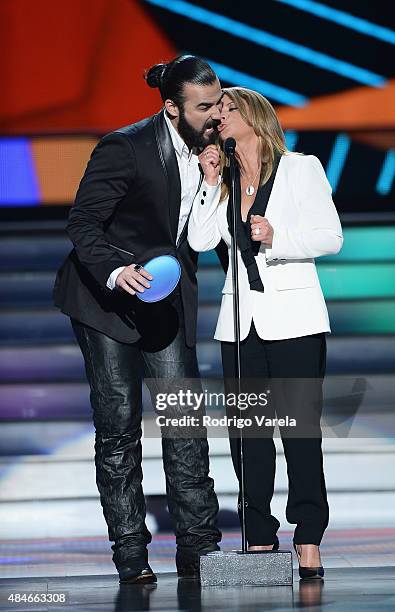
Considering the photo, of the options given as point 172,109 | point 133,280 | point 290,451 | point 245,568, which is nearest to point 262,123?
point 172,109

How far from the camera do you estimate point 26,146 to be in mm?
8289

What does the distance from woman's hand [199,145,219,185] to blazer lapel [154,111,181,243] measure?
0.28 ft

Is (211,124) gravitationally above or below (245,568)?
above

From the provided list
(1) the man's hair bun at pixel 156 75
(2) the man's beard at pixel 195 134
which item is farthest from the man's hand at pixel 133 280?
(1) the man's hair bun at pixel 156 75

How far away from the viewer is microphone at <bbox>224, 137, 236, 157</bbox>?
12.3 feet

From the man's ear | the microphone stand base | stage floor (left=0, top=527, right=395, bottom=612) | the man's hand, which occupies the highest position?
the man's ear

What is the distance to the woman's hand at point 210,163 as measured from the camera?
3.89 metres

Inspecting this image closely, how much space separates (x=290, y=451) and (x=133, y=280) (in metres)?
0.72

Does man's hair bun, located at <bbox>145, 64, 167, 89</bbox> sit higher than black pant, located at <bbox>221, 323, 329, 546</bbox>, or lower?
higher

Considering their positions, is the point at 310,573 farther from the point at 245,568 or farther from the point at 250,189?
the point at 250,189

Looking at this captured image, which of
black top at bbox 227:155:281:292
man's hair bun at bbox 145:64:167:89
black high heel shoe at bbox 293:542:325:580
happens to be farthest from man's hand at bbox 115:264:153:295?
black high heel shoe at bbox 293:542:325:580

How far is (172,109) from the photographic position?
12.8ft

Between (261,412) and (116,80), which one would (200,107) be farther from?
(116,80)

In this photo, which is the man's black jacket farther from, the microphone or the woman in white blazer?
the microphone
